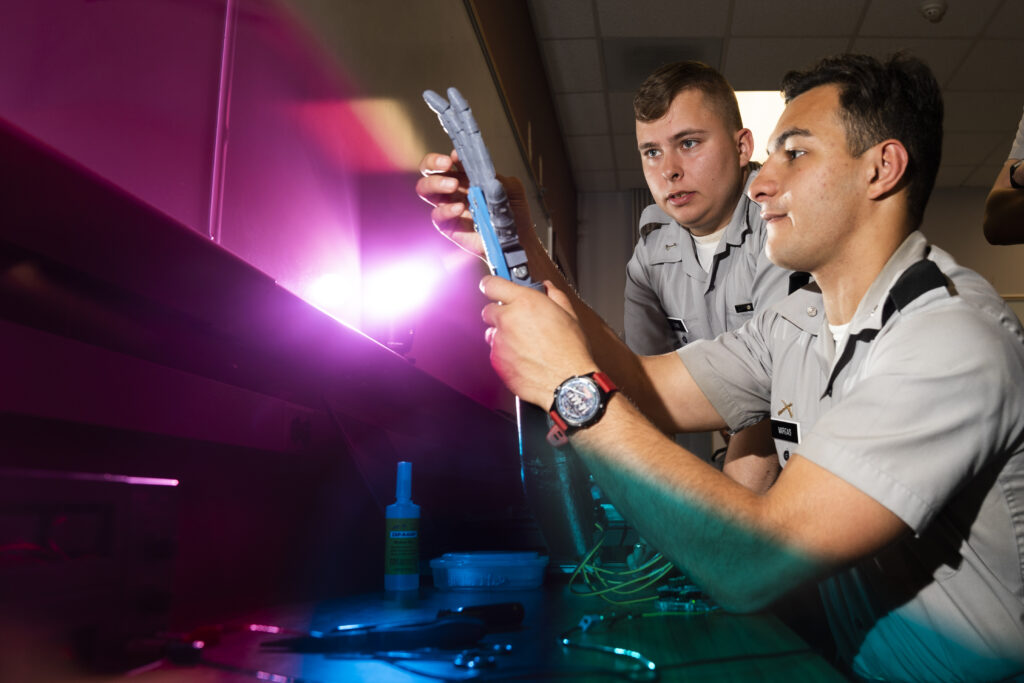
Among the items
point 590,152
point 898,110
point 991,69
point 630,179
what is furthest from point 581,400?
point 630,179

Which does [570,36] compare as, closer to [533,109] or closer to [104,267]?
[533,109]

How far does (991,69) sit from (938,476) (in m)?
4.13

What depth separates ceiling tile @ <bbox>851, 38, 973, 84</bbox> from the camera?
3.75 metres

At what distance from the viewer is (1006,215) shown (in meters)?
1.54

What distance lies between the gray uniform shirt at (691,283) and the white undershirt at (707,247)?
2 cm

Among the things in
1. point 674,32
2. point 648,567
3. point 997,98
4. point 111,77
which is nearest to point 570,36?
point 674,32

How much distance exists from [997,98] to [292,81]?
457cm

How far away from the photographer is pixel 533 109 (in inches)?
139

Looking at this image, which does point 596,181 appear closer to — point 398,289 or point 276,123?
point 398,289

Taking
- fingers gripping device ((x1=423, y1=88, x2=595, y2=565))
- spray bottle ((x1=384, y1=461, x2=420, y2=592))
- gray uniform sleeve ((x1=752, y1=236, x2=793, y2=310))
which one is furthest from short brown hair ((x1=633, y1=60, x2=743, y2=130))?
spray bottle ((x1=384, y1=461, x2=420, y2=592))

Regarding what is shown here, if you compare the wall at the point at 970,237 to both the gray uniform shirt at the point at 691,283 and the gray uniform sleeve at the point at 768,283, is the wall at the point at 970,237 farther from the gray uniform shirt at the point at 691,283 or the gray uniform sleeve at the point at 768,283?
the gray uniform sleeve at the point at 768,283

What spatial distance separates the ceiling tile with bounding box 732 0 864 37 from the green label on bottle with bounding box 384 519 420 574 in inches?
123

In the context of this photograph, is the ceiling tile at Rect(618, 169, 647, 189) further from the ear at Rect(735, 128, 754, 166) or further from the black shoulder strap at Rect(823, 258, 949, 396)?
the black shoulder strap at Rect(823, 258, 949, 396)

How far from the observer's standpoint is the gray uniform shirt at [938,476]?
778mm
